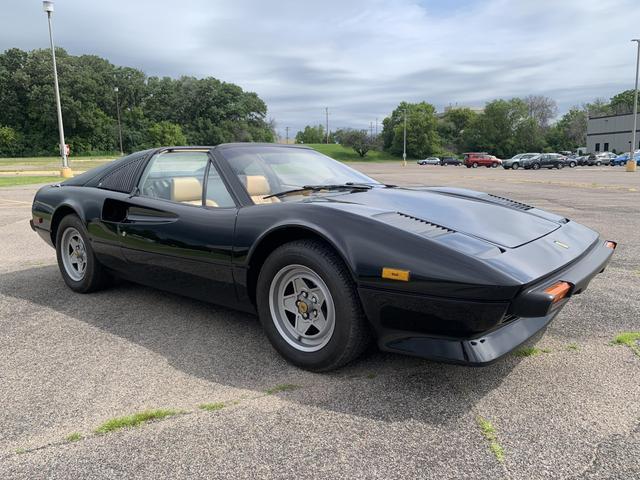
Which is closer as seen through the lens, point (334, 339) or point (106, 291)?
point (334, 339)

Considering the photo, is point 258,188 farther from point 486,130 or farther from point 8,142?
point 486,130

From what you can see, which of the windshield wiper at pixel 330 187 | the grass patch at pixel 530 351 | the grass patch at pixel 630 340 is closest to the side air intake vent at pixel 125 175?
the windshield wiper at pixel 330 187

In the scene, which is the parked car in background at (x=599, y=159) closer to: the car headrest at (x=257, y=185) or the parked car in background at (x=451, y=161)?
the parked car in background at (x=451, y=161)

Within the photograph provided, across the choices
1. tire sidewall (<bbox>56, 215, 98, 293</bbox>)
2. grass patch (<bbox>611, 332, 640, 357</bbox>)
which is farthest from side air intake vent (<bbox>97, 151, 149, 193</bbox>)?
grass patch (<bbox>611, 332, 640, 357</bbox>)

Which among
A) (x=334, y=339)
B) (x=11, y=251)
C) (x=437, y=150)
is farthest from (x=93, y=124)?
(x=334, y=339)

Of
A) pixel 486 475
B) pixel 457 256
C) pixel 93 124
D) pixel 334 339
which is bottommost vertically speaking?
pixel 486 475

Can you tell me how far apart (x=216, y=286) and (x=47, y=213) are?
7.71 ft

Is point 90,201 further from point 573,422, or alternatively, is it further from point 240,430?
point 573,422

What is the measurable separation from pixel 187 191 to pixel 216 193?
0.39m

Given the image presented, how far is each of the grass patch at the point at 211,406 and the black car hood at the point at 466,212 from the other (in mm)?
1267

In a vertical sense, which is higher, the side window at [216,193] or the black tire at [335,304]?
the side window at [216,193]

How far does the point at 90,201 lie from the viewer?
401cm

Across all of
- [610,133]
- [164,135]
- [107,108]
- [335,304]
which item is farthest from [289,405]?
[610,133]

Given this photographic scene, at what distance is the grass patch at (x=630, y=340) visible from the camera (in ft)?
9.59
